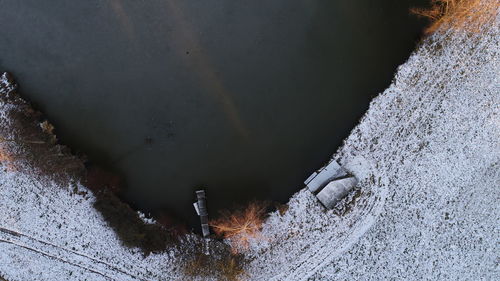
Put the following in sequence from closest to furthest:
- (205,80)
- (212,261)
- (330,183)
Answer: (330,183), (205,80), (212,261)

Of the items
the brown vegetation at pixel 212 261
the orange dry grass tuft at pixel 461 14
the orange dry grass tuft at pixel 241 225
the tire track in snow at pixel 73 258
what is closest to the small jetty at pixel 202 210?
the orange dry grass tuft at pixel 241 225

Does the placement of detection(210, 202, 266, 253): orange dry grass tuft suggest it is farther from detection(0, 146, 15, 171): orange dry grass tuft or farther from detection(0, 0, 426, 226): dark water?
detection(0, 146, 15, 171): orange dry grass tuft

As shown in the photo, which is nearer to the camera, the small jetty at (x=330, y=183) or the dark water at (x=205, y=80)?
the small jetty at (x=330, y=183)

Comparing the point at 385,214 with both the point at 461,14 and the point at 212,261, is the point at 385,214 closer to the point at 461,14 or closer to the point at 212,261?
the point at 212,261

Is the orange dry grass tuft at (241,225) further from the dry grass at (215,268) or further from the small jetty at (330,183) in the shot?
the small jetty at (330,183)

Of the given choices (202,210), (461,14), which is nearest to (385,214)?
(202,210)

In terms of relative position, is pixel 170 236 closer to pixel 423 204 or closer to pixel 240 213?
pixel 240 213

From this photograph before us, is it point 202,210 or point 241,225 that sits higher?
point 202,210
